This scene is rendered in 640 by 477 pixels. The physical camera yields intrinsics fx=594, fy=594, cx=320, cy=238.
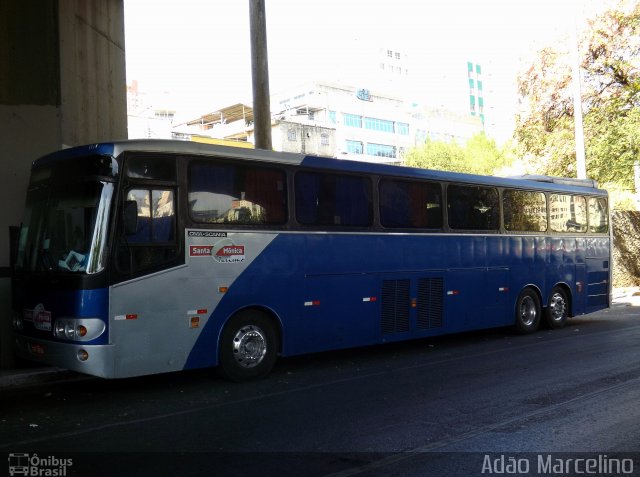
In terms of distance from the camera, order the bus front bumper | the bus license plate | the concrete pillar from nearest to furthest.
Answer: the bus front bumper → the bus license plate → the concrete pillar

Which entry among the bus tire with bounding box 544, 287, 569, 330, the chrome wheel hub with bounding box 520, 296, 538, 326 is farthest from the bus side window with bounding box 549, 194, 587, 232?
A: the chrome wheel hub with bounding box 520, 296, 538, 326

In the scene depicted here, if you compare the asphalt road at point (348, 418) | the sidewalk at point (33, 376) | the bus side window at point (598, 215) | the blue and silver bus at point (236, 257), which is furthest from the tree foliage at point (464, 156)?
the sidewalk at point (33, 376)

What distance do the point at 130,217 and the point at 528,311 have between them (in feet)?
31.0

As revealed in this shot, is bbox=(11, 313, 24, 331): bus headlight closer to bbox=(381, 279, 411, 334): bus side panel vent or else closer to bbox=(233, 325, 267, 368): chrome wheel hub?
bbox=(233, 325, 267, 368): chrome wheel hub

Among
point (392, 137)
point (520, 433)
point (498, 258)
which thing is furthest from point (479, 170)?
point (520, 433)

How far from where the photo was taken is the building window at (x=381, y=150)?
70438mm

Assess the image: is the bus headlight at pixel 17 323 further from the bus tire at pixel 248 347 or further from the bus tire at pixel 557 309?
the bus tire at pixel 557 309

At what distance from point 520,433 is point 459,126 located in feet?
285

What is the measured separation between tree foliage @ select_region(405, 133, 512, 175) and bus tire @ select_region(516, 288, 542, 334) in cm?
3583

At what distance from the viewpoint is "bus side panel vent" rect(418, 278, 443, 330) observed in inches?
420

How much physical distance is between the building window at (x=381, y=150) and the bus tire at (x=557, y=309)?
56.8 meters

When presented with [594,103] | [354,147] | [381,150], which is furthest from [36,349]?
[381,150]

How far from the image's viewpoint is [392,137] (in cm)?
7319

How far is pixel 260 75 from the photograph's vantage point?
1247 cm
